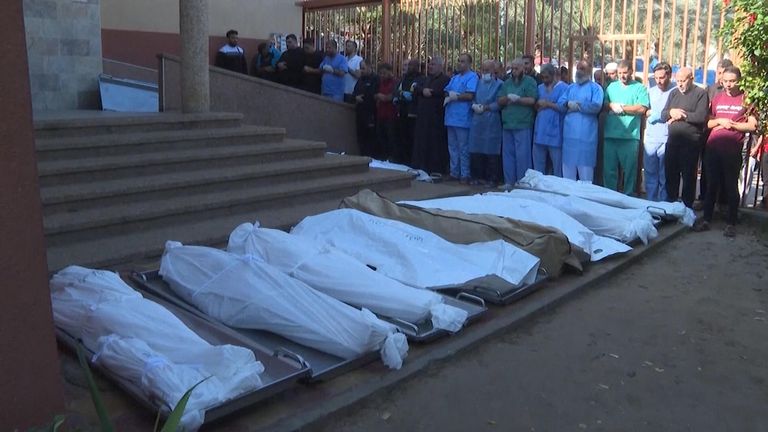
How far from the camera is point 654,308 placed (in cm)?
571

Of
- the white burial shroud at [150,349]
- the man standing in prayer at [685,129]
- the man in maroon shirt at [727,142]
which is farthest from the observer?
the man standing in prayer at [685,129]

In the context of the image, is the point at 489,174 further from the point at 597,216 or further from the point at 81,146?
the point at 81,146

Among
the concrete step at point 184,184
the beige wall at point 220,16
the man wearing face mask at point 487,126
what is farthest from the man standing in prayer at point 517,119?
the beige wall at point 220,16

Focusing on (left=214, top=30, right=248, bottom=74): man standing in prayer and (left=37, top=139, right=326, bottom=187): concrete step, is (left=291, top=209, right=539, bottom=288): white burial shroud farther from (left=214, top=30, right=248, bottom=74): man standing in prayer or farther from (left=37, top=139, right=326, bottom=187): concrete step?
(left=214, top=30, right=248, bottom=74): man standing in prayer

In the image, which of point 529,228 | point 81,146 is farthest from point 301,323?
point 81,146

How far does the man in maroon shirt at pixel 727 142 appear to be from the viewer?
790 centimetres

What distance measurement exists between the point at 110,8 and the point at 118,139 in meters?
5.91

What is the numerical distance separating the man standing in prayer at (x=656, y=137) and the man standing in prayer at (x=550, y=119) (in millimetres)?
1079

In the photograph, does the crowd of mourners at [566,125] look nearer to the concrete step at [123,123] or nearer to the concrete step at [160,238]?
the concrete step at [160,238]

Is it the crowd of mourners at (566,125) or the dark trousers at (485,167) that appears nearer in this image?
the crowd of mourners at (566,125)

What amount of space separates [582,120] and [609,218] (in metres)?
2.44

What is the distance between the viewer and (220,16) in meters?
14.0

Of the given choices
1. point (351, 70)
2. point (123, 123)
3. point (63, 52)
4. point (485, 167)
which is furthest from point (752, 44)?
point (63, 52)

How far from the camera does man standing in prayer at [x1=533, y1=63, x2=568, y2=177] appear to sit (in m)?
9.72
